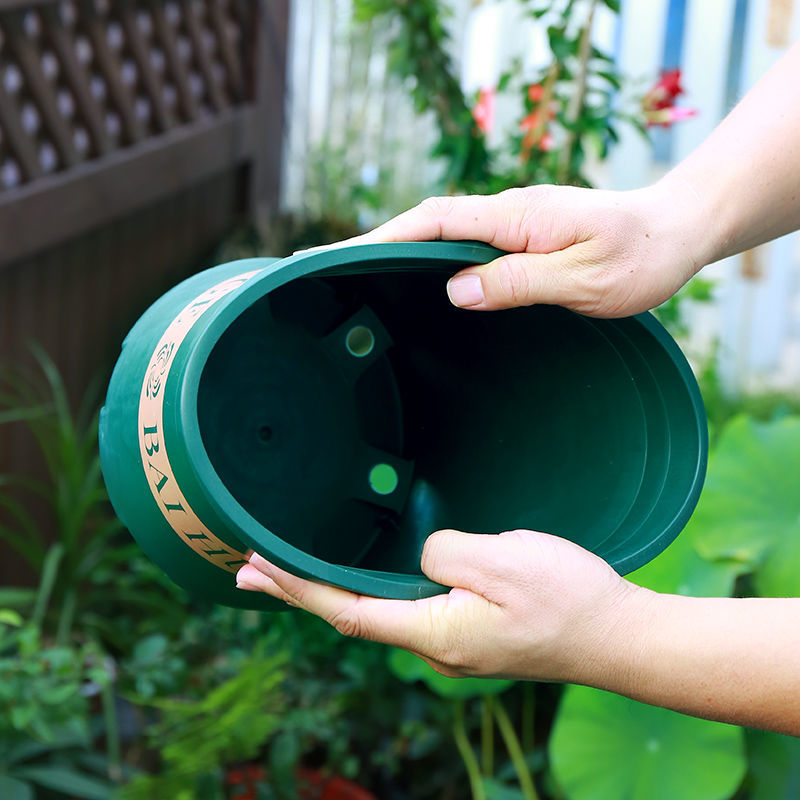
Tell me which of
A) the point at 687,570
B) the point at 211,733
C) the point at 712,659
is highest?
the point at 712,659

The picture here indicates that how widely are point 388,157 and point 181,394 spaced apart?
10.5 ft

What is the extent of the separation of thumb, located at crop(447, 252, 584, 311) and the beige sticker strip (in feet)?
0.66

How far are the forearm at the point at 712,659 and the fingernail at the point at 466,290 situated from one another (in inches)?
11.4

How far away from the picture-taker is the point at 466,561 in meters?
0.71

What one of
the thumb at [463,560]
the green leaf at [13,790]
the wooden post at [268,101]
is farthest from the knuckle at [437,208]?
the wooden post at [268,101]

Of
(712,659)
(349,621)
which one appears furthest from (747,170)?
(349,621)

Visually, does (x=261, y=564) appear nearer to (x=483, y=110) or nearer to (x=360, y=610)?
(x=360, y=610)

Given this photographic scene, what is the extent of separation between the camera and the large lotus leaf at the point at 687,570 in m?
1.35

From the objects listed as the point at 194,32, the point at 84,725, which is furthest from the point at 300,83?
the point at 84,725

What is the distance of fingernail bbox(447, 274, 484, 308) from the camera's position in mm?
740

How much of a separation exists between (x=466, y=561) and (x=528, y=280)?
0.82 feet

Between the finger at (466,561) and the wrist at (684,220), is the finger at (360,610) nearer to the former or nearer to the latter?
the finger at (466,561)

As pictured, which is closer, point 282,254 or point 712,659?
point 712,659

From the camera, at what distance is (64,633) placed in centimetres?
186
